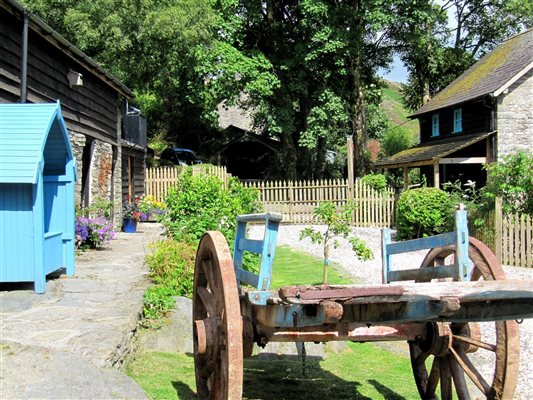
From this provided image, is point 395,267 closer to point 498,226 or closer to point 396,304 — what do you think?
point 498,226

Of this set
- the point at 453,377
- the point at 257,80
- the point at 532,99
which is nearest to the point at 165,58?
the point at 257,80

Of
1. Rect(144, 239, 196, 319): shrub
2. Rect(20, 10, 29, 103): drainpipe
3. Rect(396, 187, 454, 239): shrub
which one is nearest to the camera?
Rect(144, 239, 196, 319): shrub

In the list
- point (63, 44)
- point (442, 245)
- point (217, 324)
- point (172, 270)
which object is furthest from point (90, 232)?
point (442, 245)

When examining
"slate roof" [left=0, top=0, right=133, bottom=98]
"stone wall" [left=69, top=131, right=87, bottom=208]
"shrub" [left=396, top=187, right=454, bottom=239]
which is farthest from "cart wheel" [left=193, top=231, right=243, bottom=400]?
"shrub" [left=396, top=187, right=454, bottom=239]

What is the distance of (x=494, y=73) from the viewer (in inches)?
979

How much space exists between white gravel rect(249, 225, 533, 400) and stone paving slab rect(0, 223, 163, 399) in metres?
3.98

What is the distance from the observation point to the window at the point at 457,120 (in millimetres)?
25859

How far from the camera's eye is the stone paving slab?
4164 mm

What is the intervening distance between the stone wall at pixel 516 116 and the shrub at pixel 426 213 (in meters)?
7.21

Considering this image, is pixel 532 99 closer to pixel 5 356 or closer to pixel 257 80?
pixel 257 80

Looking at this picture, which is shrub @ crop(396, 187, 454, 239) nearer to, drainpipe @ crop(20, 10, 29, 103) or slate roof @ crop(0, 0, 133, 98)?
slate roof @ crop(0, 0, 133, 98)

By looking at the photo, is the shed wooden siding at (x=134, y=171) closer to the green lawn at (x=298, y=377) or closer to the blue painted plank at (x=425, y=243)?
the green lawn at (x=298, y=377)

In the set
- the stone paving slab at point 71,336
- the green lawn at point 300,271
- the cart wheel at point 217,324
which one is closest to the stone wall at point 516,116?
the green lawn at point 300,271

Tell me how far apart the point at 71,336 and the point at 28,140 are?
3230 millimetres
